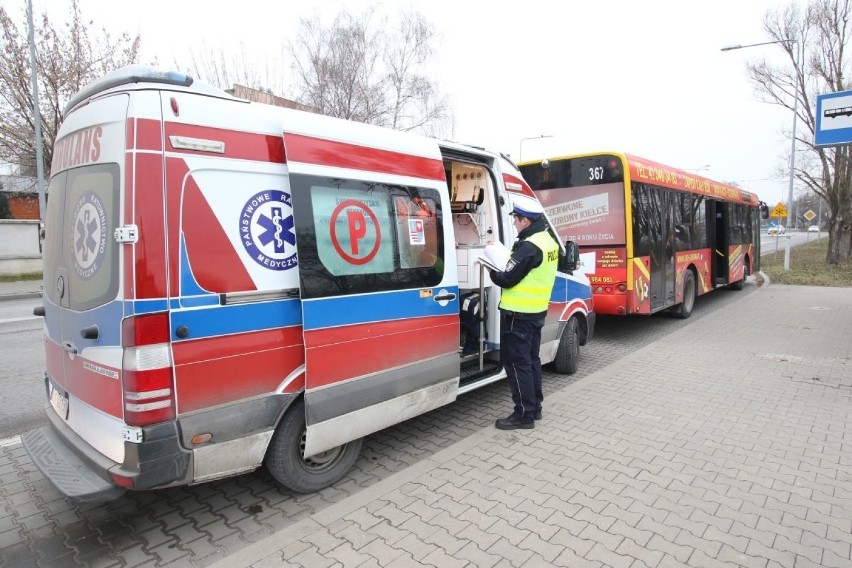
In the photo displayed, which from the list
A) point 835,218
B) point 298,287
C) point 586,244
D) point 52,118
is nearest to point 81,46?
point 52,118

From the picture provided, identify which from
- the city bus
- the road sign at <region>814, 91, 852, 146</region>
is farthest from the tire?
the road sign at <region>814, 91, 852, 146</region>

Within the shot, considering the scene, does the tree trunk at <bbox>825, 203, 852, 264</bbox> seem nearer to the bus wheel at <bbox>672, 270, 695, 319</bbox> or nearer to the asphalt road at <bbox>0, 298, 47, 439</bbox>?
the bus wheel at <bbox>672, 270, 695, 319</bbox>

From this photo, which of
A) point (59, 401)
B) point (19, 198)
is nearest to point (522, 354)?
point (59, 401)

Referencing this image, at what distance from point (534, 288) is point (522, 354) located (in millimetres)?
598

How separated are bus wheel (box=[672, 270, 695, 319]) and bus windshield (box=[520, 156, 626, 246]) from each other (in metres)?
3.11

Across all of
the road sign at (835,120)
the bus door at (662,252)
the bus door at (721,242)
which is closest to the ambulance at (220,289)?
the bus door at (662,252)

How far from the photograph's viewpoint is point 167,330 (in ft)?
8.28

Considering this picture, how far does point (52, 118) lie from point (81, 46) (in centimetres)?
275

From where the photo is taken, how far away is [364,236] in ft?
11.3

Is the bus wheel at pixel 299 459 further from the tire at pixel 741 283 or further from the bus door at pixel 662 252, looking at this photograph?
the tire at pixel 741 283

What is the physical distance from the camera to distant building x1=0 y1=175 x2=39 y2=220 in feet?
84.2

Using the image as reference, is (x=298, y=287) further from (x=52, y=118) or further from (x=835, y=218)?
(x=835, y=218)

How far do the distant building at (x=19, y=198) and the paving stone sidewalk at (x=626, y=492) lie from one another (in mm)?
28931

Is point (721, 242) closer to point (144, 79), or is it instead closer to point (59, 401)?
point (144, 79)
